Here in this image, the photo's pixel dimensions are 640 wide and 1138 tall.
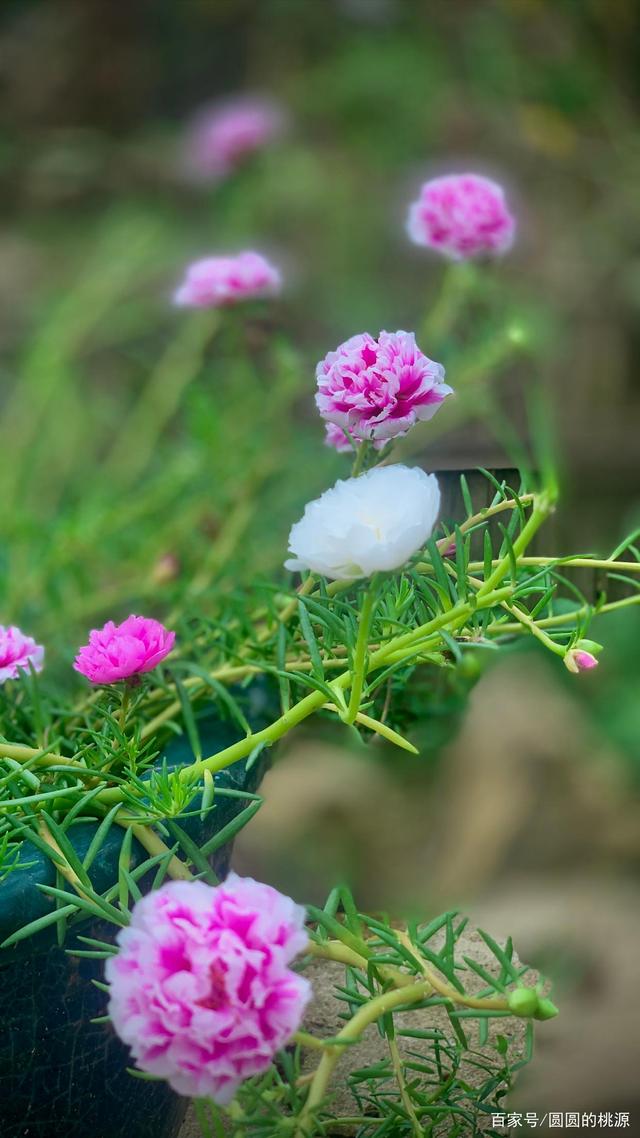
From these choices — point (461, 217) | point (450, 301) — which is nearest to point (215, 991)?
point (461, 217)

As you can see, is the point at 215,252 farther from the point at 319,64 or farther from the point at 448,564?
the point at 448,564

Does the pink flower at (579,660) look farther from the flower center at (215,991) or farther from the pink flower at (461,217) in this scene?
the pink flower at (461,217)

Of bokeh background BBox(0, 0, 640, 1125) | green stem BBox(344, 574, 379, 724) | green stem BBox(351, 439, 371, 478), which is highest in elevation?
green stem BBox(351, 439, 371, 478)

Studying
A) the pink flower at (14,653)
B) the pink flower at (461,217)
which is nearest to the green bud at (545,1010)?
the pink flower at (14,653)

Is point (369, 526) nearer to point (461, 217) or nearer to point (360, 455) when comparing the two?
point (360, 455)

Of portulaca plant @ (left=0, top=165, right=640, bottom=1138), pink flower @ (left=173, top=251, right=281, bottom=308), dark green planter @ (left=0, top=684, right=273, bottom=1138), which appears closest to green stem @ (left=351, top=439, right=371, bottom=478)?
portulaca plant @ (left=0, top=165, right=640, bottom=1138)

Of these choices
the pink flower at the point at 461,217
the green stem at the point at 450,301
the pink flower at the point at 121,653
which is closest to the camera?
the pink flower at the point at 121,653

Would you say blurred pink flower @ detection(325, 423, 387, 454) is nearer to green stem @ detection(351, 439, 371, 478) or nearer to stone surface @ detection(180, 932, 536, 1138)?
green stem @ detection(351, 439, 371, 478)
